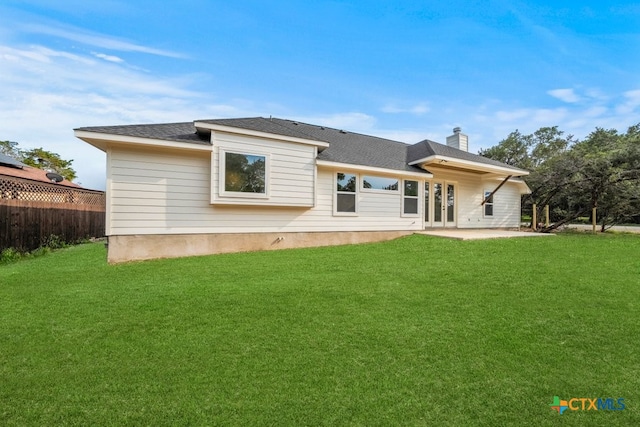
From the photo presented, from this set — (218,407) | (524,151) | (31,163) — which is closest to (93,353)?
(218,407)


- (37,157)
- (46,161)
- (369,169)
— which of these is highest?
(37,157)

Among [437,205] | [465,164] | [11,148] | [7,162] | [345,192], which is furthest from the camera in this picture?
[11,148]

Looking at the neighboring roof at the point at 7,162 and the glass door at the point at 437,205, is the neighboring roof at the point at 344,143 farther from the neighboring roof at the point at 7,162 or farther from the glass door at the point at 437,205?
the neighboring roof at the point at 7,162

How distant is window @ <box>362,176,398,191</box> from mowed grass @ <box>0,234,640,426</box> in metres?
4.89

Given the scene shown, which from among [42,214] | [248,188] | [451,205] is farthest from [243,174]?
[451,205]

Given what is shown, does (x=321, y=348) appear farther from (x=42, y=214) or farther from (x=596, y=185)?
(x=596, y=185)

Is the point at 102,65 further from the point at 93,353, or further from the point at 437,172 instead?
the point at 437,172

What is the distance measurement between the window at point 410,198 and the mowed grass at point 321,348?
536cm

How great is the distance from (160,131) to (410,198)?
8106mm

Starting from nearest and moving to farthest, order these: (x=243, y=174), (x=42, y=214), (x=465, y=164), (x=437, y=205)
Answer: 1. (x=243, y=174)
2. (x=42, y=214)
3. (x=465, y=164)
4. (x=437, y=205)

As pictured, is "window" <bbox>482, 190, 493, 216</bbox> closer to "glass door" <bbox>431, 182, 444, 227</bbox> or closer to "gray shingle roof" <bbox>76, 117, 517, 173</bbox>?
"gray shingle roof" <bbox>76, 117, 517, 173</bbox>

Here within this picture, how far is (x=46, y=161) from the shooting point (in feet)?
84.1

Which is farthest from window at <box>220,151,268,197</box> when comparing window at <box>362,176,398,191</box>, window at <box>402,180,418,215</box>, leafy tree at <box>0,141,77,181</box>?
leafy tree at <box>0,141,77,181</box>

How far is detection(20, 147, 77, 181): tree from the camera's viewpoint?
25.0m
